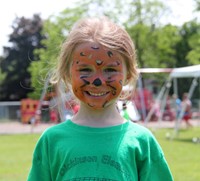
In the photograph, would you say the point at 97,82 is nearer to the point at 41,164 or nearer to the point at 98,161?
the point at 98,161

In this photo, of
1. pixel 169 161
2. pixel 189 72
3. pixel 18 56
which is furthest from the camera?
pixel 18 56

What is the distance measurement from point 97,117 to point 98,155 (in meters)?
0.19

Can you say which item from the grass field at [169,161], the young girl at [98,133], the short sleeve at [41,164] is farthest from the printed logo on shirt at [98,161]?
the grass field at [169,161]

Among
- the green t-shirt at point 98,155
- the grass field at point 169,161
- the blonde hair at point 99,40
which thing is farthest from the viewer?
the grass field at point 169,161

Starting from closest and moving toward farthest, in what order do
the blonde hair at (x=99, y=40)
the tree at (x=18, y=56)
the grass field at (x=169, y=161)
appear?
1. the blonde hair at (x=99, y=40)
2. the grass field at (x=169, y=161)
3. the tree at (x=18, y=56)

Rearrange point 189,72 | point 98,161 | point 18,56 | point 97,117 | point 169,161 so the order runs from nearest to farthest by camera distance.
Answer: point 98,161 → point 97,117 → point 169,161 → point 189,72 → point 18,56

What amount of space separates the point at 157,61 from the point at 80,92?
36.2 metres

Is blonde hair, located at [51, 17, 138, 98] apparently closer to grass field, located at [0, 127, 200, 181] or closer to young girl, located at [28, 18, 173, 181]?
young girl, located at [28, 18, 173, 181]

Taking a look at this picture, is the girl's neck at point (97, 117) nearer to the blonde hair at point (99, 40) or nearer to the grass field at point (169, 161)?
the blonde hair at point (99, 40)

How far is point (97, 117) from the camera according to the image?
231cm

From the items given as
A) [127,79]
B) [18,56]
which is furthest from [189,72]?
[18,56]

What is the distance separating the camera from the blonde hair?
229cm

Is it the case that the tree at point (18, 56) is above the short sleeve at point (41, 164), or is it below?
below

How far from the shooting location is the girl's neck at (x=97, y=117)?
2.29 meters
